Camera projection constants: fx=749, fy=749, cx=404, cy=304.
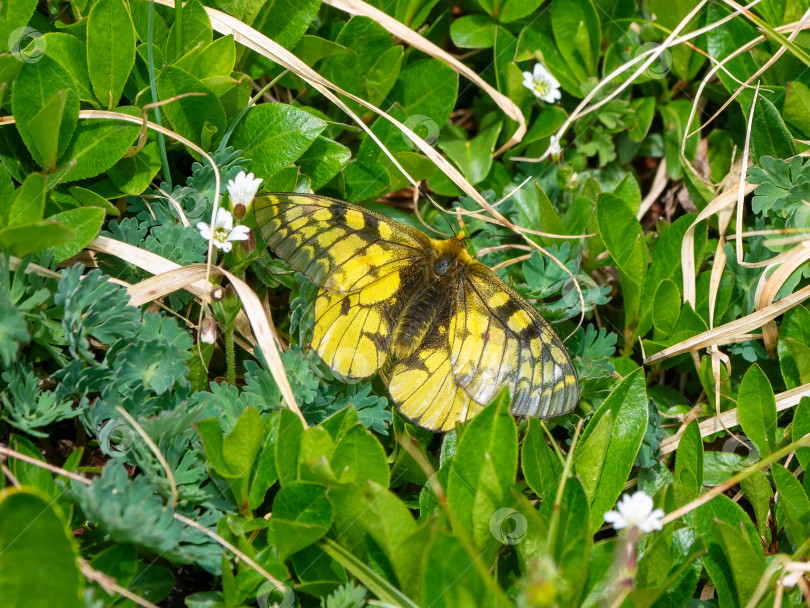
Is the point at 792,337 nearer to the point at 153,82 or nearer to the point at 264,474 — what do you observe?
the point at 264,474

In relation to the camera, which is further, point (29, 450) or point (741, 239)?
point (741, 239)

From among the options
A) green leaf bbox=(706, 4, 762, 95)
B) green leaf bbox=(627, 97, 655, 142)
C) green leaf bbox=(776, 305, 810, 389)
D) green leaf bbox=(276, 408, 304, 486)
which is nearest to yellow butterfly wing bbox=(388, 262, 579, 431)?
green leaf bbox=(276, 408, 304, 486)

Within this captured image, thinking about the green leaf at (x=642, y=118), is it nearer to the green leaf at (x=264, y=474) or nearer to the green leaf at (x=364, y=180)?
the green leaf at (x=364, y=180)

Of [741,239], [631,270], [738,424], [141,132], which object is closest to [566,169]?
[631,270]

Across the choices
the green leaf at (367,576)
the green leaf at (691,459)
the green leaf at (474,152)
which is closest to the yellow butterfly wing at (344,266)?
the green leaf at (367,576)

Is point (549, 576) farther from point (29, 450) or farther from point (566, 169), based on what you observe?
point (566, 169)

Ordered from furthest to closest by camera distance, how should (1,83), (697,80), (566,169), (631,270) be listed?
(697,80)
(566,169)
(631,270)
(1,83)
